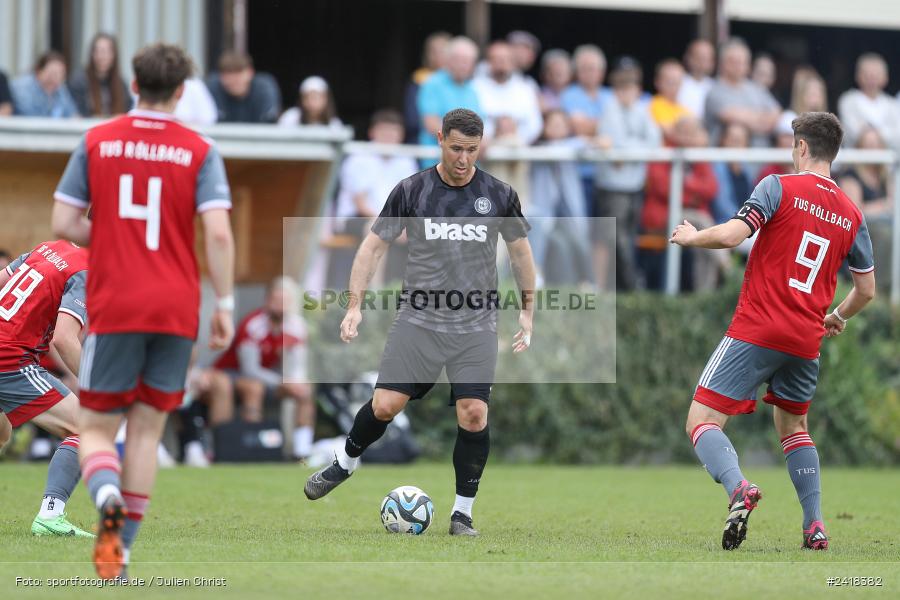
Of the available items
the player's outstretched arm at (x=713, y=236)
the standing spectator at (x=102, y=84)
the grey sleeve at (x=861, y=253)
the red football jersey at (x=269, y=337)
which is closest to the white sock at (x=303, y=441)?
the red football jersey at (x=269, y=337)

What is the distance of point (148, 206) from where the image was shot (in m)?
6.32

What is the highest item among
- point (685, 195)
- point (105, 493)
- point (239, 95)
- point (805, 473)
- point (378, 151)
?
point (239, 95)

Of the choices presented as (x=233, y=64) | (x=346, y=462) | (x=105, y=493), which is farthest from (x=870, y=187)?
(x=105, y=493)

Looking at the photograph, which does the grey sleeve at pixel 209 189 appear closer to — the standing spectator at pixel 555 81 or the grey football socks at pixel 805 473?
the grey football socks at pixel 805 473

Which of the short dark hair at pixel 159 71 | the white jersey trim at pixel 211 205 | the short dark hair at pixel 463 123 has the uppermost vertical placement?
the short dark hair at pixel 159 71

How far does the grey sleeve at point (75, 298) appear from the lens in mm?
8258

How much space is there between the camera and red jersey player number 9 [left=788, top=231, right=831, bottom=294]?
26.4 ft

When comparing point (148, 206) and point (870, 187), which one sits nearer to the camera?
point (148, 206)

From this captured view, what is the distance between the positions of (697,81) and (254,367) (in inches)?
262

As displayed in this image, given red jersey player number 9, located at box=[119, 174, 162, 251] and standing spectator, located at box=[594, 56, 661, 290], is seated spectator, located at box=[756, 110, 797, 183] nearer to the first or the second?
standing spectator, located at box=[594, 56, 661, 290]

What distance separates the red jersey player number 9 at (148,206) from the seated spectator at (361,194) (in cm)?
886

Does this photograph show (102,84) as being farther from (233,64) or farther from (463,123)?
(463,123)

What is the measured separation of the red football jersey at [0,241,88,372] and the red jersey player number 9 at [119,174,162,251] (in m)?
2.13

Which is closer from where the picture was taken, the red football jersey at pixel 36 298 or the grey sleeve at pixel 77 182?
the grey sleeve at pixel 77 182
